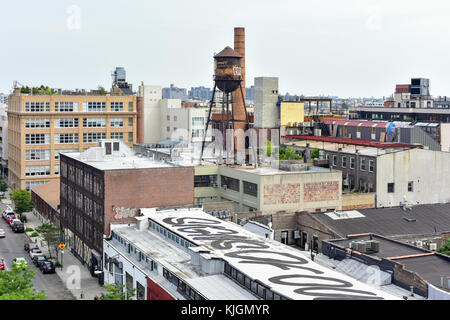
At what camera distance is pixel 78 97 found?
10269 cm

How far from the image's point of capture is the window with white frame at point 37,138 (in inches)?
3927

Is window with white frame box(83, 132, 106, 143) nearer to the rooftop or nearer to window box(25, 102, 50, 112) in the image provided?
window box(25, 102, 50, 112)

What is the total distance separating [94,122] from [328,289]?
80.6 m

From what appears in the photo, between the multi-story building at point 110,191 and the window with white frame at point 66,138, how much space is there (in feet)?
123

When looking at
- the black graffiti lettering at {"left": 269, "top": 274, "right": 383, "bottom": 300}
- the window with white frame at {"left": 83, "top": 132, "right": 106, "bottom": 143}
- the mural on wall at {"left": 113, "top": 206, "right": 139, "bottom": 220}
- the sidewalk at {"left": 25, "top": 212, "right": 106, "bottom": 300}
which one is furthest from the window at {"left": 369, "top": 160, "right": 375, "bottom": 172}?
the window with white frame at {"left": 83, "top": 132, "right": 106, "bottom": 143}

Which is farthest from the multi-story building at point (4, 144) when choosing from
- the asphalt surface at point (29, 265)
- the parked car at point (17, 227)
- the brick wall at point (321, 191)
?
the brick wall at point (321, 191)

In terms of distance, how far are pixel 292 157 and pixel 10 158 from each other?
55247 mm

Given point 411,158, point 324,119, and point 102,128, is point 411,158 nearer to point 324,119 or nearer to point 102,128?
point 324,119

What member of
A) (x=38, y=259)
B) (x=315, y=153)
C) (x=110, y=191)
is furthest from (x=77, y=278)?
(x=315, y=153)

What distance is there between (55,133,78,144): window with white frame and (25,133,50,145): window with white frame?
1.62 meters

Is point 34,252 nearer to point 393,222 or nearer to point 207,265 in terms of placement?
point 207,265

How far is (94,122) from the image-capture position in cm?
10500

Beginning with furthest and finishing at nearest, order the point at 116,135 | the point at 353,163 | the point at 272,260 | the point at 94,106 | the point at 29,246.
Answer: the point at 116,135, the point at 94,106, the point at 353,163, the point at 29,246, the point at 272,260

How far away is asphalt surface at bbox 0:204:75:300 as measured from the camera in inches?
1997
